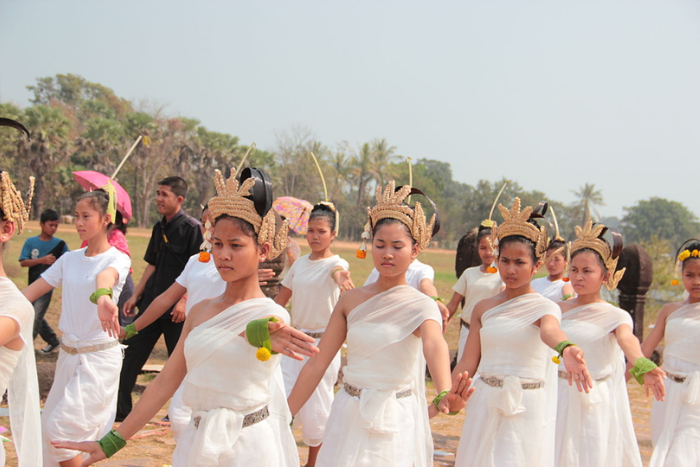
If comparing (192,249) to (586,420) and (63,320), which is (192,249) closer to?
(63,320)

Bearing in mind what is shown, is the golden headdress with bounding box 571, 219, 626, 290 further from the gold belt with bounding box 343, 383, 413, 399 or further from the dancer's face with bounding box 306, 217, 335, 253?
the gold belt with bounding box 343, 383, 413, 399

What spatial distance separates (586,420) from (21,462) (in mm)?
3795

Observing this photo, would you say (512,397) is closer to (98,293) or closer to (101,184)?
(98,293)

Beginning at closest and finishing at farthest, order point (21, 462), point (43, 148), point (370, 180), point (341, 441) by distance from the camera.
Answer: point (21, 462), point (341, 441), point (43, 148), point (370, 180)

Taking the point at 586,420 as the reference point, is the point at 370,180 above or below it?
above

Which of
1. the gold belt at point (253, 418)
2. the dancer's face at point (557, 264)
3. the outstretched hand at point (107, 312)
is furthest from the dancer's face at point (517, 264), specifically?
the dancer's face at point (557, 264)

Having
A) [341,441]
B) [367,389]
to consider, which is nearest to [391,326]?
[367,389]

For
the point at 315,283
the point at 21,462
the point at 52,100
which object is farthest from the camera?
the point at 52,100

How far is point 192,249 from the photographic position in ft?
23.7

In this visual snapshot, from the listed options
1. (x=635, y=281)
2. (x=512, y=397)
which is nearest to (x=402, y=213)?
(x=512, y=397)

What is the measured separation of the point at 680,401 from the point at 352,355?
3029mm

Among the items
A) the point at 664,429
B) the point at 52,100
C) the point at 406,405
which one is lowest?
the point at 664,429

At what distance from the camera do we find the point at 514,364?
4555 millimetres

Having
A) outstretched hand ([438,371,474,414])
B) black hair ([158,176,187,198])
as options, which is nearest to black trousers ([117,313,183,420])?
black hair ([158,176,187,198])
